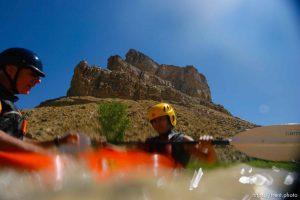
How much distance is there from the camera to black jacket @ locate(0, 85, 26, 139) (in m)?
4.09

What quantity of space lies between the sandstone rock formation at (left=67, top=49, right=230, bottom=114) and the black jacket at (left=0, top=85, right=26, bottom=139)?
368ft

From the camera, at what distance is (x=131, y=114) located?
258 ft

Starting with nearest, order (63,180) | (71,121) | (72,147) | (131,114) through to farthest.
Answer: (63,180) → (72,147) → (71,121) → (131,114)

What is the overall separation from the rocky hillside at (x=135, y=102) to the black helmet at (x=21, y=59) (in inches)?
1274

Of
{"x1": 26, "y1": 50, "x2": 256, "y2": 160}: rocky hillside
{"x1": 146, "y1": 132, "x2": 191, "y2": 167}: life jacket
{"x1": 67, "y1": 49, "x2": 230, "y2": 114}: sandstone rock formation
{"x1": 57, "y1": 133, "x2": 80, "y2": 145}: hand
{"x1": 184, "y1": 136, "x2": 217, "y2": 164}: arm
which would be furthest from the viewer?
{"x1": 67, "y1": 49, "x2": 230, "y2": 114}: sandstone rock formation

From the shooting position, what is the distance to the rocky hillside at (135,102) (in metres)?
66.2

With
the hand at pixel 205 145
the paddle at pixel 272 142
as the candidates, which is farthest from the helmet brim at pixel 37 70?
the paddle at pixel 272 142

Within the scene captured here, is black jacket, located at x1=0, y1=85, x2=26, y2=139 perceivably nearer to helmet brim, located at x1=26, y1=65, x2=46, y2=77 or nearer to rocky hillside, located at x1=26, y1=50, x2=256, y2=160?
helmet brim, located at x1=26, y1=65, x2=46, y2=77

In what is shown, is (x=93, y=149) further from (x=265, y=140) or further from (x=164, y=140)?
(x=265, y=140)

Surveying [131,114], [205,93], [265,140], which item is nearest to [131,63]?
[205,93]

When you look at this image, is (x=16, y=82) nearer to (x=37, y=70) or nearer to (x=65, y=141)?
(x=37, y=70)

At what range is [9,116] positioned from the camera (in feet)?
13.7

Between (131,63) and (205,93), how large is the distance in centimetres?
4650

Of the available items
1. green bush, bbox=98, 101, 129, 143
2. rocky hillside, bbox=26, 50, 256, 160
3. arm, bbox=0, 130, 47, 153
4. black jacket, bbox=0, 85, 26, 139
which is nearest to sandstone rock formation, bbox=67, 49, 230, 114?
rocky hillside, bbox=26, 50, 256, 160
